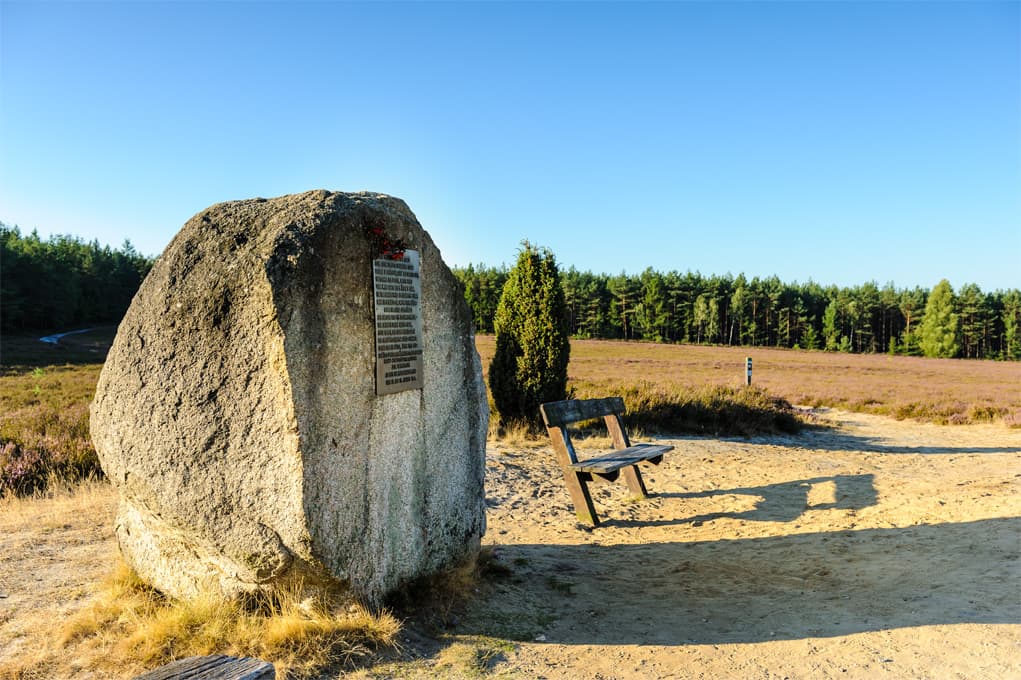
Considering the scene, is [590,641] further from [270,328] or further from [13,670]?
[13,670]

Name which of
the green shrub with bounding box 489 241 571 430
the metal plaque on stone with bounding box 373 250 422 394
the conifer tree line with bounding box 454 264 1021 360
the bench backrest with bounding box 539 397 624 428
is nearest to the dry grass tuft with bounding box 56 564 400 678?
the metal plaque on stone with bounding box 373 250 422 394

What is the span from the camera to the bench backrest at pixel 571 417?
714cm

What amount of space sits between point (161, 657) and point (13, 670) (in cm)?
74

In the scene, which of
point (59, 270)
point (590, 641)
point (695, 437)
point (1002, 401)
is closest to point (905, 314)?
point (1002, 401)

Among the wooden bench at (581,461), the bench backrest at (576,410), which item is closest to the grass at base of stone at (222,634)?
the wooden bench at (581,461)

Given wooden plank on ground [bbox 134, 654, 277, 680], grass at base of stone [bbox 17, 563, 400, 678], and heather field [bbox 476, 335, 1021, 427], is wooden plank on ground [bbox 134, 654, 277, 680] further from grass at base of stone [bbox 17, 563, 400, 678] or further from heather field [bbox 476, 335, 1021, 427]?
heather field [bbox 476, 335, 1021, 427]

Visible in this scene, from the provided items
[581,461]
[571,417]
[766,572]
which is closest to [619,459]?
[581,461]

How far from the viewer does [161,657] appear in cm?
370

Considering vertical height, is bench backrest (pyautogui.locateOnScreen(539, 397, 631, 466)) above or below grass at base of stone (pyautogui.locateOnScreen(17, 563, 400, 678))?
above

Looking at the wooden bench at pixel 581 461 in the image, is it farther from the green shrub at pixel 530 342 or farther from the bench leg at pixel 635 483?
the green shrub at pixel 530 342

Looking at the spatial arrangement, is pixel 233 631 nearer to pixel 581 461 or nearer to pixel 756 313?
pixel 581 461

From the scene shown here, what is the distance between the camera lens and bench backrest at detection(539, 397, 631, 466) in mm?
7145

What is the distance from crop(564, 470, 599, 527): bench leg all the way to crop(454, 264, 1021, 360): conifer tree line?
59.6 metres

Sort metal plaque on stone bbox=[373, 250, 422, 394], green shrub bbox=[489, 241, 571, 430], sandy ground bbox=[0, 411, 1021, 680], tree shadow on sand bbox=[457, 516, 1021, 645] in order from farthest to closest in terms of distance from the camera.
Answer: green shrub bbox=[489, 241, 571, 430] < tree shadow on sand bbox=[457, 516, 1021, 645] < metal plaque on stone bbox=[373, 250, 422, 394] < sandy ground bbox=[0, 411, 1021, 680]
